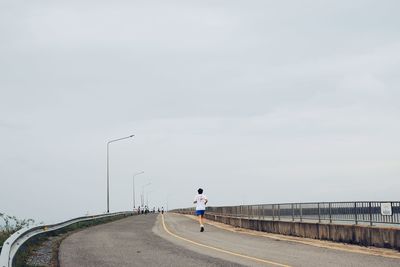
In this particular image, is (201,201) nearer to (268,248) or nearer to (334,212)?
(334,212)

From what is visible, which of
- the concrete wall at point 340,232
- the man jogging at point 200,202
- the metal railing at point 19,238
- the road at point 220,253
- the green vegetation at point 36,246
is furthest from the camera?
the man jogging at point 200,202

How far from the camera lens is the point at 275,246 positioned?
54.1ft

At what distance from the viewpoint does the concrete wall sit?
14.6 m

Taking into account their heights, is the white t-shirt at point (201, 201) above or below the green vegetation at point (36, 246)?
above

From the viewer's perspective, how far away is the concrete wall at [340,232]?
14562mm

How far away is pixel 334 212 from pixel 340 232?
5.39ft

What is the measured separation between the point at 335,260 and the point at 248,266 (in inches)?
93.9

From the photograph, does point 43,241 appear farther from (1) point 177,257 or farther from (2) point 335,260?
(2) point 335,260

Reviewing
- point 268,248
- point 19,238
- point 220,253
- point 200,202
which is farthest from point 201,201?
point 19,238

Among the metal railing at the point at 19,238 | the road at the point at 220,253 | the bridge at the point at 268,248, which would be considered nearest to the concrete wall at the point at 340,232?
the bridge at the point at 268,248

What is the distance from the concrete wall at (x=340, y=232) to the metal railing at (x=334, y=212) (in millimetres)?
478

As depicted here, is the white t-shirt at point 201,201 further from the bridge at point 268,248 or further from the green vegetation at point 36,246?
the green vegetation at point 36,246

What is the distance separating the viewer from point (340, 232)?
1705cm

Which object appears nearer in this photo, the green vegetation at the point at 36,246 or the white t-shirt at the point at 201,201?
the green vegetation at the point at 36,246
